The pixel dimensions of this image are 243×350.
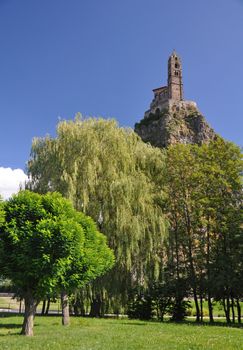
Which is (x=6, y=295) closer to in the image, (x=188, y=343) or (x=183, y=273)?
(x=183, y=273)

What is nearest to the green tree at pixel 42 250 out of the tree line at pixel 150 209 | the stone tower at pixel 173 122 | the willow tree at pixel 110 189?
the willow tree at pixel 110 189

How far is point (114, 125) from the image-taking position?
27.8 meters

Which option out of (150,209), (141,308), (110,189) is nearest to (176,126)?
(150,209)

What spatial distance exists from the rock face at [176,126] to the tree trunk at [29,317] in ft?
262

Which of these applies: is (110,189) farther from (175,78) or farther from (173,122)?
(175,78)

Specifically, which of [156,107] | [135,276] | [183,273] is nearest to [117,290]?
[135,276]

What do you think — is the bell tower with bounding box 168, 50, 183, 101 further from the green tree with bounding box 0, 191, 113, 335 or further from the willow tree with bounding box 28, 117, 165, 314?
the green tree with bounding box 0, 191, 113, 335

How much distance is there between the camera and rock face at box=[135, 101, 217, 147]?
9789 cm

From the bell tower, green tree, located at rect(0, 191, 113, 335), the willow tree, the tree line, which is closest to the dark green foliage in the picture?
the tree line

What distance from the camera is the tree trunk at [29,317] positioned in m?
14.9

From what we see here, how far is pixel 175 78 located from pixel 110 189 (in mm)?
113165

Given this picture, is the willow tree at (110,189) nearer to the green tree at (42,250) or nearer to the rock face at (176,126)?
the green tree at (42,250)

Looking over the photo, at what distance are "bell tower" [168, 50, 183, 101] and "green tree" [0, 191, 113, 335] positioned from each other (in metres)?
110

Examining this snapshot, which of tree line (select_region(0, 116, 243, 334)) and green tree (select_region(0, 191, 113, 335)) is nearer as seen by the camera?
green tree (select_region(0, 191, 113, 335))
